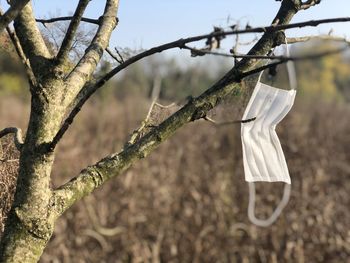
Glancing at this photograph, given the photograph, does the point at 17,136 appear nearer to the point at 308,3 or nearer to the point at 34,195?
the point at 34,195

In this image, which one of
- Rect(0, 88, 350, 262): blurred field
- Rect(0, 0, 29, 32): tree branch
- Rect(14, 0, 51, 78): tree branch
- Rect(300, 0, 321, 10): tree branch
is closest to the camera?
Rect(0, 0, 29, 32): tree branch

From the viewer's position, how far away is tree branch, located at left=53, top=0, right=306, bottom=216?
162cm

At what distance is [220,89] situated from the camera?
5.51ft

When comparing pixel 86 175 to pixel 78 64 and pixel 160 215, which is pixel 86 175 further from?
pixel 160 215

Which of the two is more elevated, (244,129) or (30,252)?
(244,129)

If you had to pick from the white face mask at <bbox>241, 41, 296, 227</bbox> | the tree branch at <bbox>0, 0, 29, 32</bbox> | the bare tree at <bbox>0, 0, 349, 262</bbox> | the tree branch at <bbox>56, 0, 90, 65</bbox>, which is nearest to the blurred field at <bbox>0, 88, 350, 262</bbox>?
the white face mask at <bbox>241, 41, 296, 227</bbox>

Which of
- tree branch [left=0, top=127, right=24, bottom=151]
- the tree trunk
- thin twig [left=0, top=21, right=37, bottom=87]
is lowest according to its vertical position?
the tree trunk

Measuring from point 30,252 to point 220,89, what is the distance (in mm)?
579

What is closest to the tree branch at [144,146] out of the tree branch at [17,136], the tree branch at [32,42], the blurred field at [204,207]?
the tree branch at [17,136]

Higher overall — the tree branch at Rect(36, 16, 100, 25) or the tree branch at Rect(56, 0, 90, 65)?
the tree branch at Rect(36, 16, 100, 25)

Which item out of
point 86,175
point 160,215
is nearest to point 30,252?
point 86,175

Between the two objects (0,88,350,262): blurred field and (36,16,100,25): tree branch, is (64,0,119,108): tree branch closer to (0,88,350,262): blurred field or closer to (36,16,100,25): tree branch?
(36,16,100,25): tree branch

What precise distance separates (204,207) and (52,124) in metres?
5.40

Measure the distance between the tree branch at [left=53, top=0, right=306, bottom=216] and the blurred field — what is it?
4541mm
